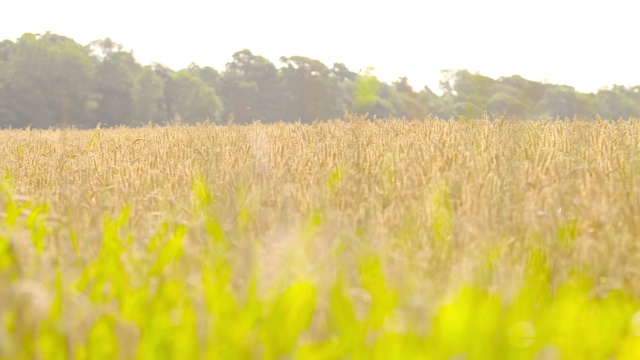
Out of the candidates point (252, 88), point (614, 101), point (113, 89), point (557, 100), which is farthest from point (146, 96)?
point (614, 101)

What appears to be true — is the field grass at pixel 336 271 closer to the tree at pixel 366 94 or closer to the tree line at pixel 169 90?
the tree line at pixel 169 90

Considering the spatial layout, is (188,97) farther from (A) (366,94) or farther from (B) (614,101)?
(B) (614,101)

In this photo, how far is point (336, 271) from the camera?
2.34 m

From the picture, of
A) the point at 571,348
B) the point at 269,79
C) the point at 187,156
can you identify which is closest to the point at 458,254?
the point at 571,348

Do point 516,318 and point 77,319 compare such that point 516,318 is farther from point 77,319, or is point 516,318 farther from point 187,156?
point 187,156

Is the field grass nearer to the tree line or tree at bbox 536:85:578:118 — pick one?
the tree line

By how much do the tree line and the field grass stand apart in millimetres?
34585

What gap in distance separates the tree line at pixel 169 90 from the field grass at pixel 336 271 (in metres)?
34.6

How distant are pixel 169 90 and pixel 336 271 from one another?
61.7 metres

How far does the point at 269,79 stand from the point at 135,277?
220ft

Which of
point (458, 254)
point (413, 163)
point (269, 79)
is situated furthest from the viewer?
point (269, 79)

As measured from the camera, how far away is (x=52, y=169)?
5.24m

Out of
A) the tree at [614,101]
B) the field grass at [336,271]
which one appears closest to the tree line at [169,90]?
the tree at [614,101]

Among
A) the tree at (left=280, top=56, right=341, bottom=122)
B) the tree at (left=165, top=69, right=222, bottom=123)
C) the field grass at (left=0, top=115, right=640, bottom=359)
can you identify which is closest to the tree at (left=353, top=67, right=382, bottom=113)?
the tree at (left=280, top=56, right=341, bottom=122)
